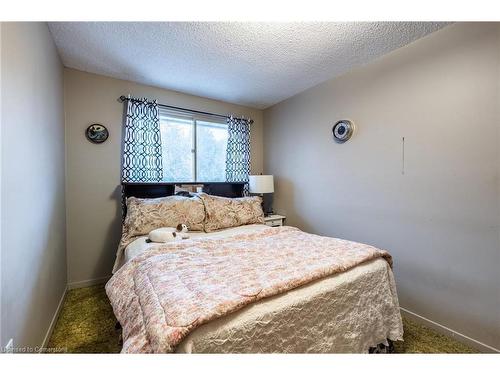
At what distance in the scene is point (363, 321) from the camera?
1.27m

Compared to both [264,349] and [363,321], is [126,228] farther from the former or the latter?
[363,321]

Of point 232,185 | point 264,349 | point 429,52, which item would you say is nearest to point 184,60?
point 232,185

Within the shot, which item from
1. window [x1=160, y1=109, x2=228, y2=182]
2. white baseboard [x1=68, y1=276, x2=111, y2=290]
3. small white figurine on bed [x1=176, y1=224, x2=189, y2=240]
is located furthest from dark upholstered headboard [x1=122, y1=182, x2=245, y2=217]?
white baseboard [x1=68, y1=276, x2=111, y2=290]

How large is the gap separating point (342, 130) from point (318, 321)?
205 cm

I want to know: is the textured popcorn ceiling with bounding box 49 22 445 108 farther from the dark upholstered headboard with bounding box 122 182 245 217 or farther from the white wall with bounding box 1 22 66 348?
the dark upholstered headboard with bounding box 122 182 245 217

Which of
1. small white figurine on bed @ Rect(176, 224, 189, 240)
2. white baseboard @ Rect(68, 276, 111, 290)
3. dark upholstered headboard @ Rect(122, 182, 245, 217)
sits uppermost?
dark upholstered headboard @ Rect(122, 182, 245, 217)

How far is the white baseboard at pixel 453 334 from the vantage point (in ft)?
5.07

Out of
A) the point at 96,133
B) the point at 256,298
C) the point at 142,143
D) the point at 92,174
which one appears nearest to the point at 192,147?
the point at 142,143

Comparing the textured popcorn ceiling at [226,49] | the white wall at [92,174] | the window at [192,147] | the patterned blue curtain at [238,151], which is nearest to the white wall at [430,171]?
the textured popcorn ceiling at [226,49]

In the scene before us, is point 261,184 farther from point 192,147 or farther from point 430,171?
point 430,171

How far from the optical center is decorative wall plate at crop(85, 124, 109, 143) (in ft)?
7.94

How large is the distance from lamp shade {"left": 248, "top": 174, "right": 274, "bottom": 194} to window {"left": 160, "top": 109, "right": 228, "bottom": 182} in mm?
470

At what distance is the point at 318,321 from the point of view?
42.9 inches

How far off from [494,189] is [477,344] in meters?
1.15
